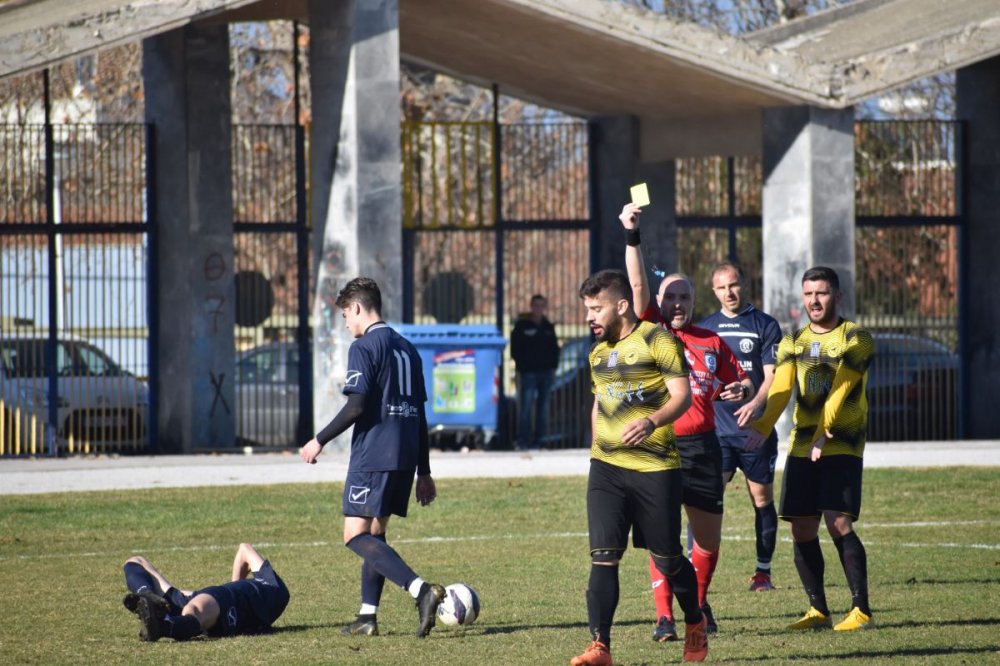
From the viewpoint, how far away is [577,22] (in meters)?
18.7

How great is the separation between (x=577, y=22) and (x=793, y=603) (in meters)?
10.2

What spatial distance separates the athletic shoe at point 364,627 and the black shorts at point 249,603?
0.41m

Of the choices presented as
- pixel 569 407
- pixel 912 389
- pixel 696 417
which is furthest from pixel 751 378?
pixel 912 389

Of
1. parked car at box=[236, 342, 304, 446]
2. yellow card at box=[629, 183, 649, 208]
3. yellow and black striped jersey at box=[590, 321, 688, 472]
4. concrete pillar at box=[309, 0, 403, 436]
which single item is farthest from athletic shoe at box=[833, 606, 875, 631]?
parked car at box=[236, 342, 304, 446]

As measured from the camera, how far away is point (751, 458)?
10.5 meters

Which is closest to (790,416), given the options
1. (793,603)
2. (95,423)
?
(95,423)

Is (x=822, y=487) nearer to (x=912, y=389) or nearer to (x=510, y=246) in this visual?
(x=912, y=389)

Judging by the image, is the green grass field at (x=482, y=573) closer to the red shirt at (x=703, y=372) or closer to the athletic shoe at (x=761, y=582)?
the athletic shoe at (x=761, y=582)

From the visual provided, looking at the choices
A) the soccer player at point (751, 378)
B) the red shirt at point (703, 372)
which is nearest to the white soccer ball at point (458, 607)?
the red shirt at point (703, 372)

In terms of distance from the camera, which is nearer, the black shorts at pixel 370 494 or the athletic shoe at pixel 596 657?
the athletic shoe at pixel 596 657

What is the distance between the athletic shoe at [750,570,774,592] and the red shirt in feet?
5.62

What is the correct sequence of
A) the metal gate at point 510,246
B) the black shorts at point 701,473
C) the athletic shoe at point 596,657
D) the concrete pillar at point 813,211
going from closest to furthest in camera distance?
the athletic shoe at point 596,657, the black shorts at point 701,473, the concrete pillar at point 813,211, the metal gate at point 510,246

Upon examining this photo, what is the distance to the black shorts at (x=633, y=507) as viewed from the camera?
25.1 ft

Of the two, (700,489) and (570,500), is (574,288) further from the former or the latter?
(700,489)
